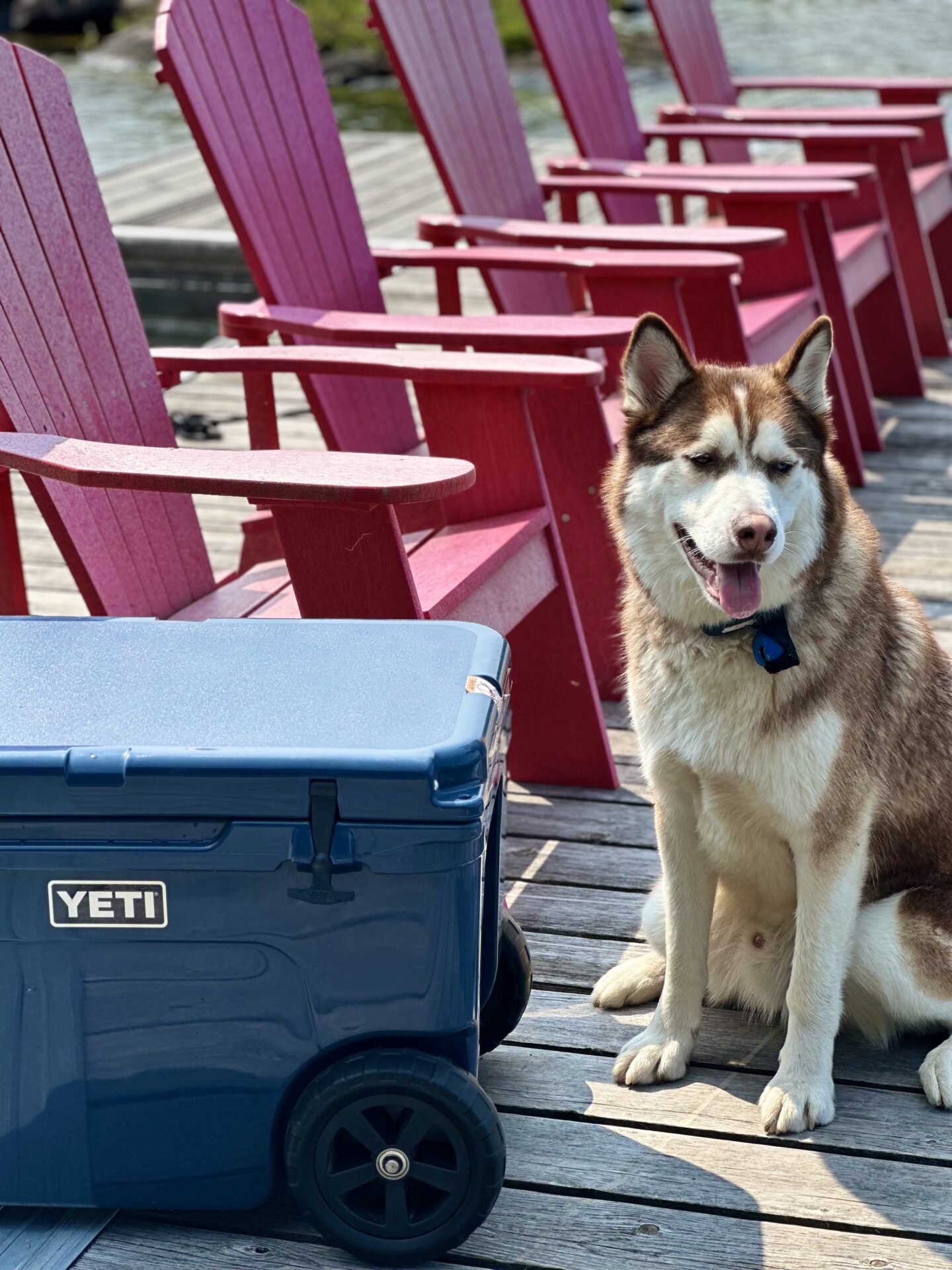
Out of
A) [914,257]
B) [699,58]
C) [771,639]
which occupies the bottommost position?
[914,257]

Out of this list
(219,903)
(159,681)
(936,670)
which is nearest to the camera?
(219,903)

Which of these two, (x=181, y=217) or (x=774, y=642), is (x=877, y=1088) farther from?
(x=181, y=217)

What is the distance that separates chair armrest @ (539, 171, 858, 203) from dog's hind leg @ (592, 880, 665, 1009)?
242cm

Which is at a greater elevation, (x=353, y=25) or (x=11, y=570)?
(x=353, y=25)

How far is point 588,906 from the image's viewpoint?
8.57 ft

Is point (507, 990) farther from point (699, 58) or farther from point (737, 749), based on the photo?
point (699, 58)

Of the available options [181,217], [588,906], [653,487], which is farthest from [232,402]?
[653,487]

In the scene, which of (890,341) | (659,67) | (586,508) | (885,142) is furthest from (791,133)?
(659,67)

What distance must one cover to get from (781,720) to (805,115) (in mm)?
3812

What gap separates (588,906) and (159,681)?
1.09 meters

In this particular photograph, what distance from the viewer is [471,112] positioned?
4.12m

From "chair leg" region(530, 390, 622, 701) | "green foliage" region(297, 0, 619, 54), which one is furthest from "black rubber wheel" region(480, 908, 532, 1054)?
"green foliage" region(297, 0, 619, 54)

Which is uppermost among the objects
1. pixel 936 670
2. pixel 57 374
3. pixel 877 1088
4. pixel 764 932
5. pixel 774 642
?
pixel 57 374

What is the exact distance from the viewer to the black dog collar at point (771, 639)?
1984 millimetres
